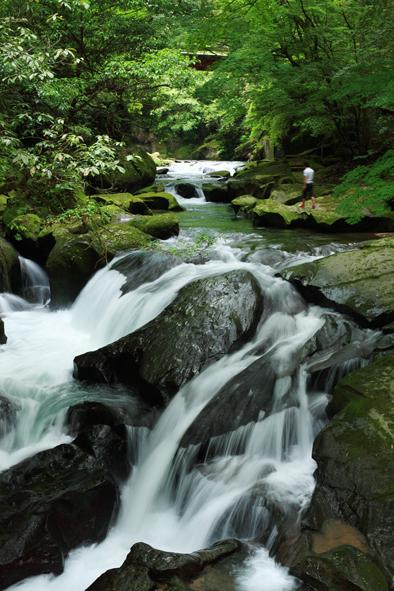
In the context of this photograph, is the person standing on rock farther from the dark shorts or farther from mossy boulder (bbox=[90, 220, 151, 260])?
mossy boulder (bbox=[90, 220, 151, 260])

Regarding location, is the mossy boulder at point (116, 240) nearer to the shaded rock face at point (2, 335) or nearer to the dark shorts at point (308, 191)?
the shaded rock face at point (2, 335)

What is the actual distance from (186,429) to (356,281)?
297 cm

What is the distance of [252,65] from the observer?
11.3 m

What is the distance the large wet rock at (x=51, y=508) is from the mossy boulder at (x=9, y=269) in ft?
16.3

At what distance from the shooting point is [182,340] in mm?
5680

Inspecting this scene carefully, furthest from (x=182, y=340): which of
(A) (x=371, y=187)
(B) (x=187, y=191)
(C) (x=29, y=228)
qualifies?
(B) (x=187, y=191)

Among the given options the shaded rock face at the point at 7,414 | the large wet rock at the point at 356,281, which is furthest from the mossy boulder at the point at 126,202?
the shaded rock face at the point at 7,414

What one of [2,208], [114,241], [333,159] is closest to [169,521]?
[114,241]

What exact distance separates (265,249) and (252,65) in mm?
5269

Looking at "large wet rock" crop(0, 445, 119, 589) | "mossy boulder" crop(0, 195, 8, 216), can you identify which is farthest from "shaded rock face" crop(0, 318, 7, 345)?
"mossy boulder" crop(0, 195, 8, 216)

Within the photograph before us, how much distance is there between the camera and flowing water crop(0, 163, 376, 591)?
4.04 meters

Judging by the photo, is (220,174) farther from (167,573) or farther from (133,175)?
(167,573)

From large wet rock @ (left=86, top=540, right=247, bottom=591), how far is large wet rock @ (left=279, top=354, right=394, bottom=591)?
0.54 meters

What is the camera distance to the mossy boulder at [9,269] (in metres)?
8.65
